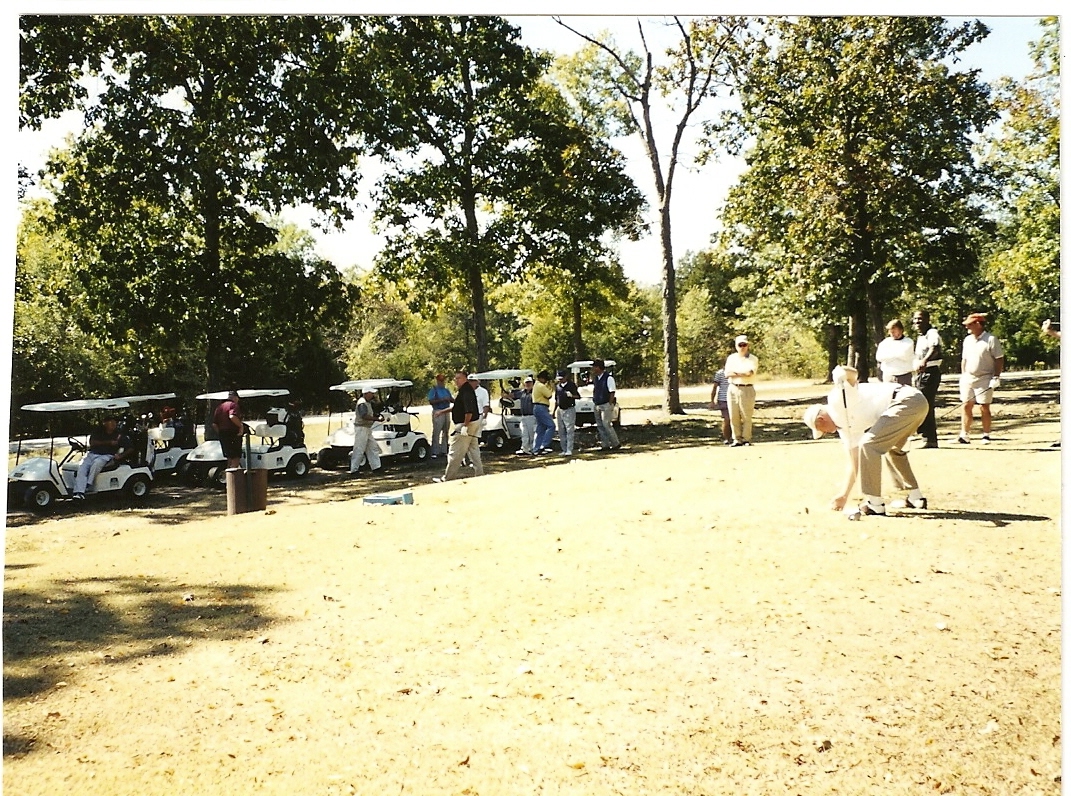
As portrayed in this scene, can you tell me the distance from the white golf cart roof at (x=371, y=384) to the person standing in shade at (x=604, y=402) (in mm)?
1659

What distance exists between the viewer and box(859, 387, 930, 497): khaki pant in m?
5.25

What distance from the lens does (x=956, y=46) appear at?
219 inches

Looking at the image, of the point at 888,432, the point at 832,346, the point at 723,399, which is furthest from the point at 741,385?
the point at 888,432

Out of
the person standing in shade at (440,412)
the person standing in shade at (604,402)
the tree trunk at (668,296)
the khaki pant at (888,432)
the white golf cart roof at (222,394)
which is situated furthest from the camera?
the person standing in shade at (440,412)

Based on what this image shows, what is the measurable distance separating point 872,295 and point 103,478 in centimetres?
673

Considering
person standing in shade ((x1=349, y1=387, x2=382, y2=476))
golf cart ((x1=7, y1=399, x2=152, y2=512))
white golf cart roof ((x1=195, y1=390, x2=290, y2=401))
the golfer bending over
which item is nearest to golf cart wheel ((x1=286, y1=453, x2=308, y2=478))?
person standing in shade ((x1=349, y1=387, x2=382, y2=476))

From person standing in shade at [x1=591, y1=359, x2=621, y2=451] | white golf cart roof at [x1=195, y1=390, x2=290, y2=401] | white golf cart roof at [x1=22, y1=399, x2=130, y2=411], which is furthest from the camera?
person standing in shade at [x1=591, y1=359, x2=621, y2=451]

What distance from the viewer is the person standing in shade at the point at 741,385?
6.46 m

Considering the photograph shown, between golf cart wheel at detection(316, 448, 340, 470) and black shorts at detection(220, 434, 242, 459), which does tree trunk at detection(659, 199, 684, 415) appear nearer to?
black shorts at detection(220, 434, 242, 459)

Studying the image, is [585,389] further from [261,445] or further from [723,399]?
[261,445]

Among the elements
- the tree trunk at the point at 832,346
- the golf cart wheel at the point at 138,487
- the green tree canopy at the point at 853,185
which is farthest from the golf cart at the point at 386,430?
the tree trunk at the point at 832,346

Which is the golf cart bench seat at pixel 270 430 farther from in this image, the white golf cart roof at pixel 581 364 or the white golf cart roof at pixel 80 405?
the white golf cart roof at pixel 581 364
